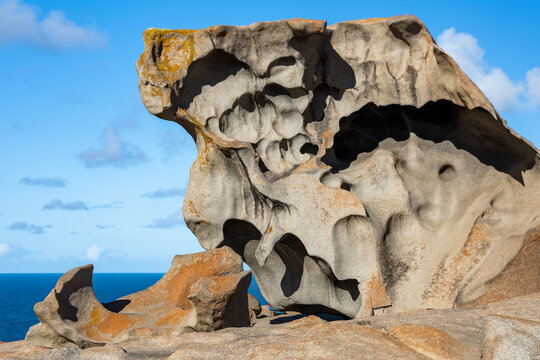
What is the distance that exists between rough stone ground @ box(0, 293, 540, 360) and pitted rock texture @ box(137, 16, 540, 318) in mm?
3731

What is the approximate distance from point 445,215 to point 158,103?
5.01 meters

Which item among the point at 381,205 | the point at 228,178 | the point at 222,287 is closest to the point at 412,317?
the point at 222,287

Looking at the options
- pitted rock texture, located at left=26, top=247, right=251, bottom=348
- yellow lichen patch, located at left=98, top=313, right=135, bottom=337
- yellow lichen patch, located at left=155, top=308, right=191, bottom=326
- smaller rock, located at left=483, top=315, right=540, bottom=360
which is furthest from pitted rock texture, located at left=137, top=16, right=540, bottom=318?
smaller rock, located at left=483, top=315, right=540, bottom=360

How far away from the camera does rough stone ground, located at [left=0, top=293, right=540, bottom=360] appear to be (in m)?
4.73

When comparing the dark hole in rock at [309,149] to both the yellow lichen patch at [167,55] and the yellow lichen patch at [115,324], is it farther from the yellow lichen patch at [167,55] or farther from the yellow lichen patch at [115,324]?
the yellow lichen patch at [115,324]

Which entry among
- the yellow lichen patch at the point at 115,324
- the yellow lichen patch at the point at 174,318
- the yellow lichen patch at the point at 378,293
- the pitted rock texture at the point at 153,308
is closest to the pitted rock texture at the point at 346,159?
the yellow lichen patch at the point at 378,293

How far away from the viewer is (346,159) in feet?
36.7

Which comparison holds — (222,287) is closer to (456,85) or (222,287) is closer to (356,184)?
(356,184)

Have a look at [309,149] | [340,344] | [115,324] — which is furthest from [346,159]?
[340,344]

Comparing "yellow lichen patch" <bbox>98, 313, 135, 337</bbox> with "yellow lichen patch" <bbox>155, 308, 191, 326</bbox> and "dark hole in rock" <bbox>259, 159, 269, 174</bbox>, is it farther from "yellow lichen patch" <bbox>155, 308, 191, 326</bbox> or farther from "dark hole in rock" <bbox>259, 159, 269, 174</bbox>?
"dark hole in rock" <bbox>259, 159, 269, 174</bbox>

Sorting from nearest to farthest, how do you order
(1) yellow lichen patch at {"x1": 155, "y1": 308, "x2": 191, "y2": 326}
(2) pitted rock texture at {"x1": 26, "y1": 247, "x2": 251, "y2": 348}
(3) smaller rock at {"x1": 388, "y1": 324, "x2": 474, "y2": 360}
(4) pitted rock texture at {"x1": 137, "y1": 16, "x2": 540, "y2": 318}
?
(3) smaller rock at {"x1": 388, "y1": 324, "x2": 474, "y2": 360} → (2) pitted rock texture at {"x1": 26, "y1": 247, "x2": 251, "y2": 348} → (1) yellow lichen patch at {"x1": 155, "y1": 308, "x2": 191, "y2": 326} → (4) pitted rock texture at {"x1": 137, "y1": 16, "x2": 540, "y2": 318}

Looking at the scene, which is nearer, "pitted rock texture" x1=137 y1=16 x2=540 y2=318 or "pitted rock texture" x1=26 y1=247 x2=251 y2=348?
"pitted rock texture" x1=26 y1=247 x2=251 y2=348

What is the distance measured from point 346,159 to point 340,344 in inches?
253

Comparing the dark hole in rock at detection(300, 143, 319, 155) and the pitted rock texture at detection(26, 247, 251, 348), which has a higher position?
the dark hole in rock at detection(300, 143, 319, 155)
